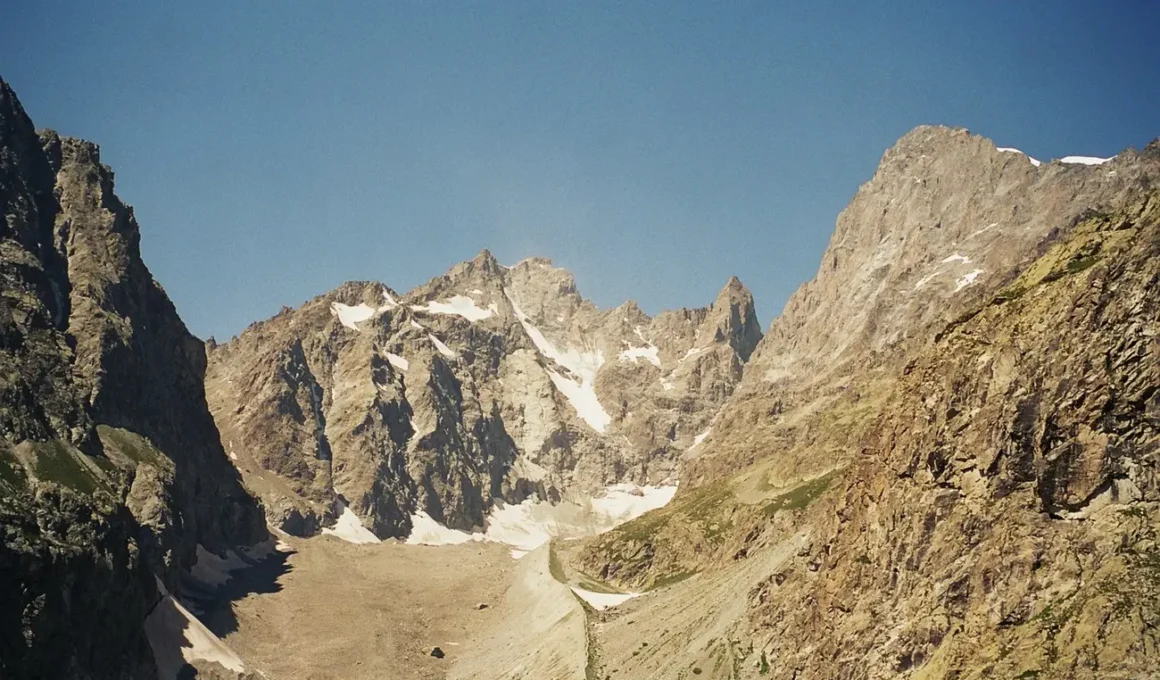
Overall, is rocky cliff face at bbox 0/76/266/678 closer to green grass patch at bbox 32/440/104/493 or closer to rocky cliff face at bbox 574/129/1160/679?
green grass patch at bbox 32/440/104/493

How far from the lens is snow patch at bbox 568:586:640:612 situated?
15650cm

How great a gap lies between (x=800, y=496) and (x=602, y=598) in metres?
40.7

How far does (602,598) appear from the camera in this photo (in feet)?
537

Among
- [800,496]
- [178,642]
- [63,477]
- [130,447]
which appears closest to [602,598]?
[800,496]

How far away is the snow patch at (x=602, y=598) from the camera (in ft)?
513

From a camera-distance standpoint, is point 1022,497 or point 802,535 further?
point 802,535

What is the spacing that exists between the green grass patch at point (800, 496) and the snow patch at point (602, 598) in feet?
97.3

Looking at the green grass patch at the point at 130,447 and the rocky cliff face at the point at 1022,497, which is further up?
the green grass patch at the point at 130,447

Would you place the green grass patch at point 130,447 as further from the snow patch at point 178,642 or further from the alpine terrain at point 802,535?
the snow patch at point 178,642

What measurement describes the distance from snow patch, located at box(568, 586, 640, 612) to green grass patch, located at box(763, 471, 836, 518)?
97.3 ft

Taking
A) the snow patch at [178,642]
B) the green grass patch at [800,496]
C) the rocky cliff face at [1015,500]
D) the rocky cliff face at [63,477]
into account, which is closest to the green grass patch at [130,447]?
the rocky cliff face at [63,477]

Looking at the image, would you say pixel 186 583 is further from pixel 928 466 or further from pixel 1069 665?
pixel 1069 665

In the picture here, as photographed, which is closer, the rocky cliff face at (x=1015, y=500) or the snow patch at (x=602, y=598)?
the rocky cliff face at (x=1015, y=500)

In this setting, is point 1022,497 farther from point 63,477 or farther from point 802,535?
point 63,477
